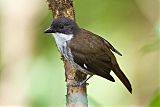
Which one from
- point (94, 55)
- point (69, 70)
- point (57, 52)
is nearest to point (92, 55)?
point (94, 55)

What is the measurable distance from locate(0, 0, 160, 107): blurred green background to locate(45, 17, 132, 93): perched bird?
1100 millimetres

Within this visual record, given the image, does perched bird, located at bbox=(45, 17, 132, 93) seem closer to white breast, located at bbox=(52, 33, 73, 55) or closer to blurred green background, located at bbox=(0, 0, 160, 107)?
white breast, located at bbox=(52, 33, 73, 55)

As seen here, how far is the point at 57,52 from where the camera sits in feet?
23.2

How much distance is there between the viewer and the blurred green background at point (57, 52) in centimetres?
675

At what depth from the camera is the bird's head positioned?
4758mm

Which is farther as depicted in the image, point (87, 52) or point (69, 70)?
point (87, 52)

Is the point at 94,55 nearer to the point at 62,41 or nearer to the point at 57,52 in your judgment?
the point at 62,41

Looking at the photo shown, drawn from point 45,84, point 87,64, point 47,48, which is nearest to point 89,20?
point 47,48

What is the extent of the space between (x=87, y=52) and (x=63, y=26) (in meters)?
0.29

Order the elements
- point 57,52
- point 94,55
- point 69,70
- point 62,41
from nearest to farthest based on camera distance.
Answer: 1. point 69,70
2. point 94,55
3. point 62,41
4. point 57,52

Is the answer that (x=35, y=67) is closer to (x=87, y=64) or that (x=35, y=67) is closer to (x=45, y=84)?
(x=45, y=84)

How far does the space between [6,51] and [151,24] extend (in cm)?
183

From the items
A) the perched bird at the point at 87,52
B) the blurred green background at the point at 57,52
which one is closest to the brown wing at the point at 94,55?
the perched bird at the point at 87,52

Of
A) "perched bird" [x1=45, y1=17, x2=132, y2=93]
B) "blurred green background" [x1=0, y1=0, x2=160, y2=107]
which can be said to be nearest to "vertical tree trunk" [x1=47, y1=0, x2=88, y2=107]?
"perched bird" [x1=45, y1=17, x2=132, y2=93]
